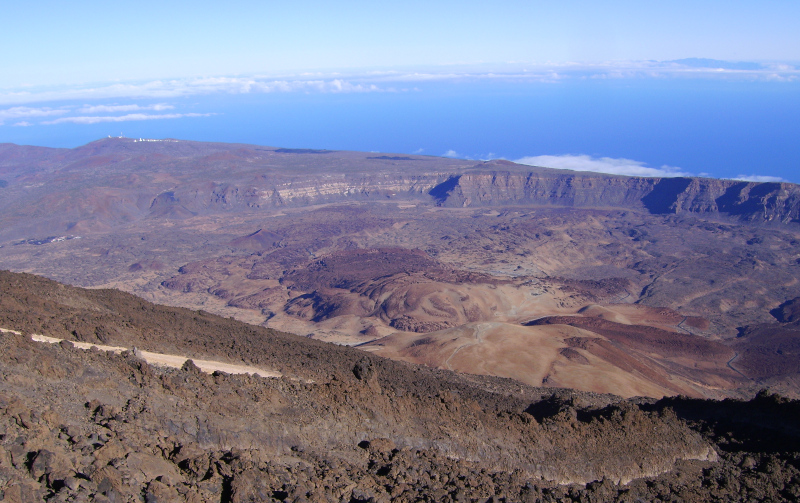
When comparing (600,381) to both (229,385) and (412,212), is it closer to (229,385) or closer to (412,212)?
(229,385)

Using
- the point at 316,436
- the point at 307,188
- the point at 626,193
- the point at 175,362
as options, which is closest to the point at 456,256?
the point at 307,188

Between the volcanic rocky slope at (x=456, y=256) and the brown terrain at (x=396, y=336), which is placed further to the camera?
the volcanic rocky slope at (x=456, y=256)

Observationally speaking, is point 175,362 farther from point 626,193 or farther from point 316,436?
point 626,193

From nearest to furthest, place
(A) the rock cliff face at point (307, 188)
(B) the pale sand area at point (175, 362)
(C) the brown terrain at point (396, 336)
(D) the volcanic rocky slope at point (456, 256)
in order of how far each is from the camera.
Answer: (C) the brown terrain at point (396, 336) < (B) the pale sand area at point (175, 362) < (D) the volcanic rocky slope at point (456, 256) < (A) the rock cliff face at point (307, 188)

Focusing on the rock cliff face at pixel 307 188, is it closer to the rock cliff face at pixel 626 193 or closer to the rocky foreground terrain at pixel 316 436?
the rock cliff face at pixel 626 193

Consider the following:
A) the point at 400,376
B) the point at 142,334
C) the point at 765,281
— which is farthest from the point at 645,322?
the point at 142,334

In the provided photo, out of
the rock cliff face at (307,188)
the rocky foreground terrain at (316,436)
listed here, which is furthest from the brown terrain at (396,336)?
the rock cliff face at (307,188)
